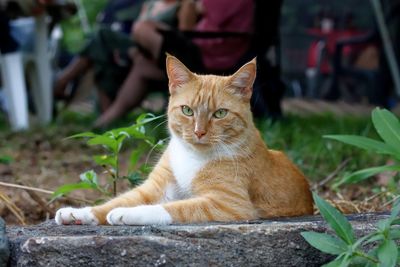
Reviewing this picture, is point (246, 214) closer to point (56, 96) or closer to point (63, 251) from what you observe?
point (63, 251)

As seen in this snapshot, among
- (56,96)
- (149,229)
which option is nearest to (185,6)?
(56,96)

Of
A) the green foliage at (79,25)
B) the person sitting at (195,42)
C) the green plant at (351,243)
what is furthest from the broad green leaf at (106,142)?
the green foliage at (79,25)

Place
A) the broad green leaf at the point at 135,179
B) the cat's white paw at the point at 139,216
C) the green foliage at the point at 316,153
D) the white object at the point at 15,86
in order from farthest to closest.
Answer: the white object at the point at 15,86, the green foliage at the point at 316,153, the broad green leaf at the point at 135,179, the cat's white paw at the point at 139,216

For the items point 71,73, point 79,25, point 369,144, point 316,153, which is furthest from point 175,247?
point 79,25

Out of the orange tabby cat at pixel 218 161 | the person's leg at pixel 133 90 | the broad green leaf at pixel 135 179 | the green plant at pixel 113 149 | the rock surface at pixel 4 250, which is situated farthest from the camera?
the person's leg at pixel 133 90

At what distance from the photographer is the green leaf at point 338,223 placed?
2.17 m

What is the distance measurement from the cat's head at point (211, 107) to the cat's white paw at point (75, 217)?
493mm

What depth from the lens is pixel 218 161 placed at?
3041mm

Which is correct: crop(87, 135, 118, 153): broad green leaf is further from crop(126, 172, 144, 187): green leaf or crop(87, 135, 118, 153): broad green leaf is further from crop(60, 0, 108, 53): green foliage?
crop(60, 0, 108, 53): green foliage

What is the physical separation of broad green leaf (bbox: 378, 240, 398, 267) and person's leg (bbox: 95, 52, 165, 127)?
222 inches

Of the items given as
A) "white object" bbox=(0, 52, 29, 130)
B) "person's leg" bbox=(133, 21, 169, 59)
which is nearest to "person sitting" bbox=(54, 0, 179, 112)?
"person's leg" bbox=(133, 21, 169, 59)

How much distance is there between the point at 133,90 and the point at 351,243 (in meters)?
5.78

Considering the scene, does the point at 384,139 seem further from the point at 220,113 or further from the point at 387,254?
the point at 220,113

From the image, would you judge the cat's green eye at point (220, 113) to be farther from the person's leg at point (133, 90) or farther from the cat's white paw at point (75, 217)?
the person's leg at point (133, 90)
